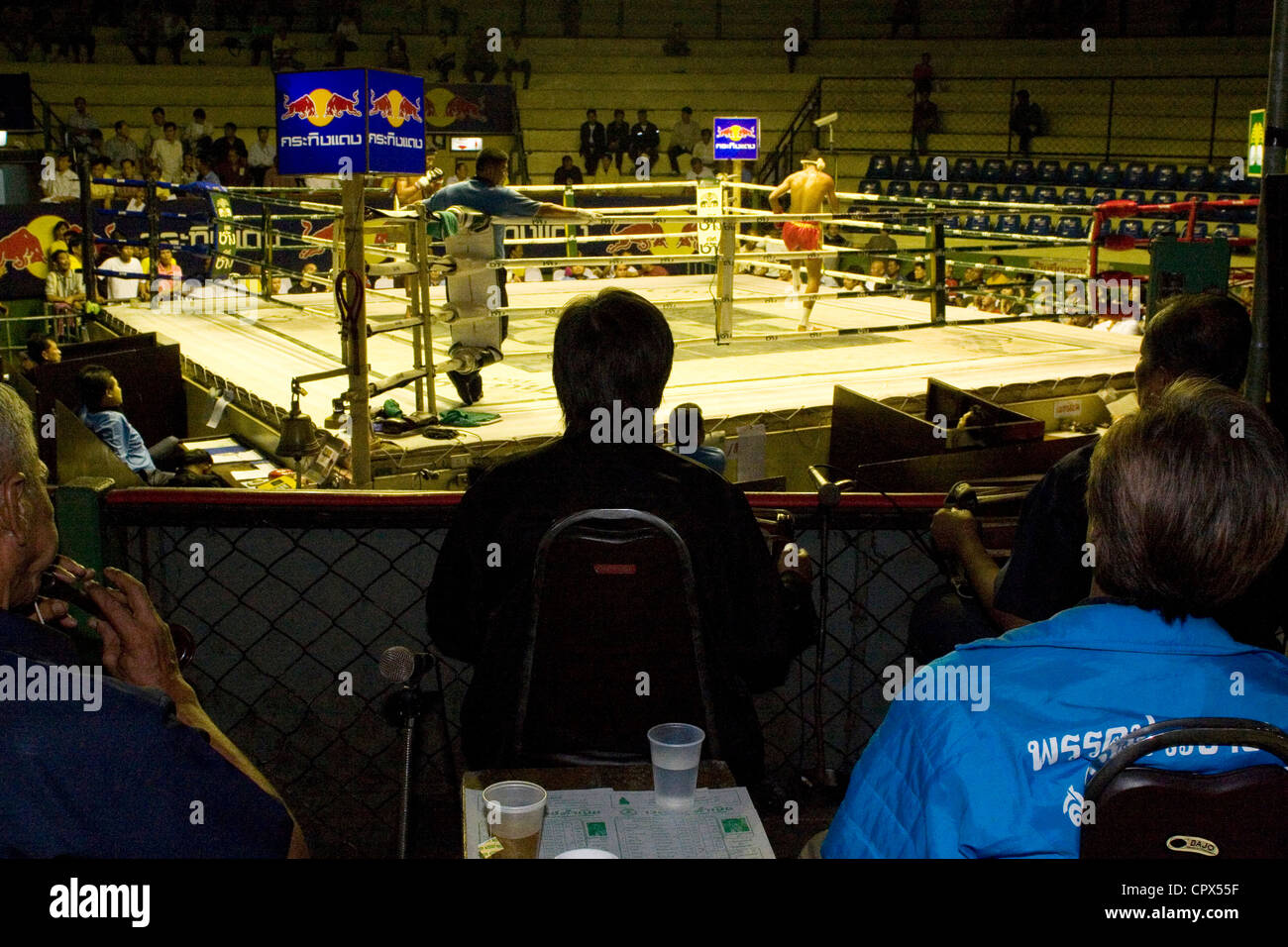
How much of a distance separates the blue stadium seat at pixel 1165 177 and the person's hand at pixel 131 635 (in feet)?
40.5

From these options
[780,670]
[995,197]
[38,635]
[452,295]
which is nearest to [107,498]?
[38,635]

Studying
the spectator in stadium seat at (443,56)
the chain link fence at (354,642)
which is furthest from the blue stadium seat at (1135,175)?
the chain link fence at (354,642)

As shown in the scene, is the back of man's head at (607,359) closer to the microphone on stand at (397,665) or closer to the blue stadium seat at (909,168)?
the microphone on stand at (397,665)

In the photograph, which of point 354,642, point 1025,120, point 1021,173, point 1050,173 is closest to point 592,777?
point 354,642

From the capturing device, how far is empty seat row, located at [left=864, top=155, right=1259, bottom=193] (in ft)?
38.4

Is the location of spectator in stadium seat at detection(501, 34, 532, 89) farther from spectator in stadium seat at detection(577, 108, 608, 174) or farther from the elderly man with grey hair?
the elderly man with grey hair

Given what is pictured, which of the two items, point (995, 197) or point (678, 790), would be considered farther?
point (995, 197)

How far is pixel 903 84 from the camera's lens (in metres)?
15.9

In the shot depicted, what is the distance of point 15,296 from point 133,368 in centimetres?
262

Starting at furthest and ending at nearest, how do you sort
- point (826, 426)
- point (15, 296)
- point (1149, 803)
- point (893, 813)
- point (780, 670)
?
point (15, 296) < point (826, 426) < point (780, 670) < point (893, 813) < point (1149, 803)

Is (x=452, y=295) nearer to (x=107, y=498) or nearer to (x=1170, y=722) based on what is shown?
(x=107, y=498)

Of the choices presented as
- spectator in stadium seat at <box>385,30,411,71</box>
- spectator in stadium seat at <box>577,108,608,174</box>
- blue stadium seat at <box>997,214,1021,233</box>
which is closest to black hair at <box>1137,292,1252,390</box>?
blue stadium seat at <box>997,214,1021,233</box>

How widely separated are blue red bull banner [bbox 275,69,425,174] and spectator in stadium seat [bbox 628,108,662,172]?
37.1 feet

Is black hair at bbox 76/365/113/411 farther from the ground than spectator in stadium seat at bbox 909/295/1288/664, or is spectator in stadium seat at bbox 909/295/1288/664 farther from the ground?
spectator in stadium seat at bbox 909/295/1288/664
